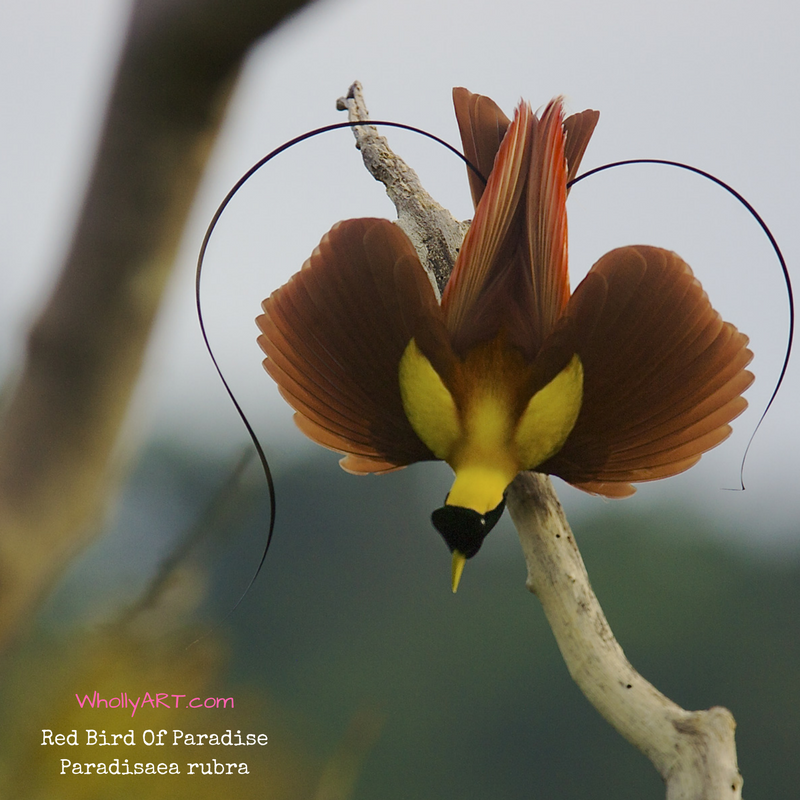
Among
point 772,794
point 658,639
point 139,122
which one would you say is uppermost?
point 139,122

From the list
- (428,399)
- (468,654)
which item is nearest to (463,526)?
(428,399)

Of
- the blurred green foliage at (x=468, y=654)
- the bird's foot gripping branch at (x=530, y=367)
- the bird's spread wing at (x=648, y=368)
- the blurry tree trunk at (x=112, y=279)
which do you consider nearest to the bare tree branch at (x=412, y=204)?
the bird's foot gripping branch at (x=530, y=367)

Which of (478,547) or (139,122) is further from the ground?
(139,122)

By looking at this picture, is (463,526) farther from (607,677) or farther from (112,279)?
(112,279)

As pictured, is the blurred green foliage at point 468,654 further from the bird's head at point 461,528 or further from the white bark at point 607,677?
the bird's head at point 461,528

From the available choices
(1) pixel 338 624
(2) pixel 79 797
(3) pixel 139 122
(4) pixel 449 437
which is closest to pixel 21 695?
(2) pixel 79 797

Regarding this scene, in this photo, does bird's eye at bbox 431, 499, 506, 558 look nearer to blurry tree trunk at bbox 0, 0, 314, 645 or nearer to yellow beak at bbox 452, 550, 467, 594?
yellow beak at bbox 452, 550, 467, 594

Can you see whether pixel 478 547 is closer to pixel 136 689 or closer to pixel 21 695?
pixel 136 689

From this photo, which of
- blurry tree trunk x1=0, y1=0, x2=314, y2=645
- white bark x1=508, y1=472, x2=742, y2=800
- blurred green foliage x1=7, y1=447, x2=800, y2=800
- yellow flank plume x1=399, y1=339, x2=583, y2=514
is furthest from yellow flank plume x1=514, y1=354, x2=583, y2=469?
blurred green foliage x1=7, y1=447, x2=800, y2=800

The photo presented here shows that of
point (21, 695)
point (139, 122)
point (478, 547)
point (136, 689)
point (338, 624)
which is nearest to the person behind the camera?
point (139, 122)
